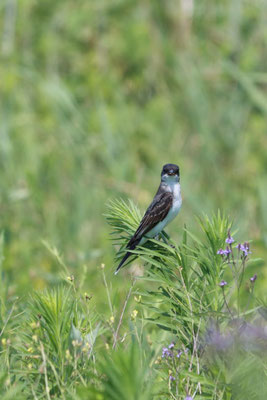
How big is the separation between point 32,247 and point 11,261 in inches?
25.5

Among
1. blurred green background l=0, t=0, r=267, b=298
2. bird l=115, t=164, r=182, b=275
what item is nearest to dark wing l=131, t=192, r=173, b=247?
bird l=115, t=164, r=182, b=275

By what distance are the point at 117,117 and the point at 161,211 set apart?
15.4 feet

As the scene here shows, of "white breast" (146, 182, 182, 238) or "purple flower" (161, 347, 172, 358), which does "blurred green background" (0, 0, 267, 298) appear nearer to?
"white breast" (146, 182, 182, 238)

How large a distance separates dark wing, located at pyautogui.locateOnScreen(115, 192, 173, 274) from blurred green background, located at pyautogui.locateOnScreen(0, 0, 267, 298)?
181 centimetres

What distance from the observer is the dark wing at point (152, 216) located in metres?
3.42

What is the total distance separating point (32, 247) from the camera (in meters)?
7.06

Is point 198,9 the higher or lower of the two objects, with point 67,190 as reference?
higher

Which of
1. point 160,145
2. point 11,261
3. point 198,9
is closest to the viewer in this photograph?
point 11,261

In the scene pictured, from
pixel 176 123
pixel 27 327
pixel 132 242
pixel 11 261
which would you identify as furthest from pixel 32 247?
pixel 27 327

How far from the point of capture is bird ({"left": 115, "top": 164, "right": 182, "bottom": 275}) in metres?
3.46

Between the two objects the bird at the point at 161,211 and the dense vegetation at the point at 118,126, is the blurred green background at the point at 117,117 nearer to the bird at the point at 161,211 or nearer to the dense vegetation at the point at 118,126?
the dense vegetation at the point at 118,126

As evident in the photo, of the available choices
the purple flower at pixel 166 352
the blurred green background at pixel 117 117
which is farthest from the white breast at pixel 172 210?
the blurred green background at pixel 117 117

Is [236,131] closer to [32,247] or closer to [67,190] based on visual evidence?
[67,190]

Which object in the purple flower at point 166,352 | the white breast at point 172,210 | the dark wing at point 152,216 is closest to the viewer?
the purple flower at point 166,352
